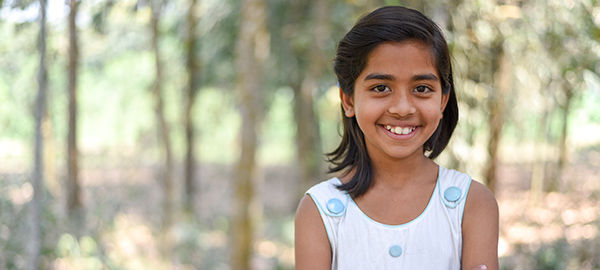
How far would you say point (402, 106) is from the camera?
Result: 1.37 meters

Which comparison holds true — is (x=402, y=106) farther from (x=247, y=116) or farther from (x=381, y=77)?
(x=247, y=116)

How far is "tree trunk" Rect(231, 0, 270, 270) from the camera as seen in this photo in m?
4.61

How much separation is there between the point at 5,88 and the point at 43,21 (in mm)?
2822

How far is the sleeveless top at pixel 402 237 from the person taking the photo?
55.1 inches

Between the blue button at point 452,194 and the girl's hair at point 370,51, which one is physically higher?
the girl's hair at point 370,51

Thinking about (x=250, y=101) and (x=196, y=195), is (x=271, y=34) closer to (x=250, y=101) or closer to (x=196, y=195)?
(x=196, y=195)

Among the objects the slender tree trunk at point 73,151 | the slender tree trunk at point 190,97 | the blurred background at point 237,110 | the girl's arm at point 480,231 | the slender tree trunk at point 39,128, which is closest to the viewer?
the girl's arm at point 480,231

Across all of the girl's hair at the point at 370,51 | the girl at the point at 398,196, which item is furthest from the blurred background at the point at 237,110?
the girl at the point at 398,196

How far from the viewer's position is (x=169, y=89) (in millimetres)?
13812

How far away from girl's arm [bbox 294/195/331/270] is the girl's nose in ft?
0.99

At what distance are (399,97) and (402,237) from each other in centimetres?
34

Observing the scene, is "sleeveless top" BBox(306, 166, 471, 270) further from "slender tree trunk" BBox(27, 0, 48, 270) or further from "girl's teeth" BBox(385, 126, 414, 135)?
"slender tree trunk" BBox(27, 0, 48, 270)

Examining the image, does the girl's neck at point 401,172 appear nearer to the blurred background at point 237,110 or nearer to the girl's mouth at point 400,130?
the girl's mouth at point 400,130

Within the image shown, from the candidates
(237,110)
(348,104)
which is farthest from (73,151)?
(348,104)
